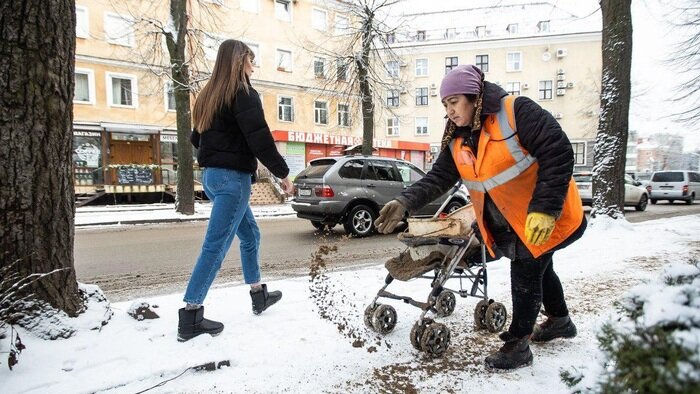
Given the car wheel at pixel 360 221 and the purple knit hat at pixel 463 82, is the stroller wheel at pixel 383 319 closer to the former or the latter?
the purple knit hat at pixel 463 82

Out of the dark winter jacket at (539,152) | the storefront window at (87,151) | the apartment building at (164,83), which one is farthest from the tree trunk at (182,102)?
the dark winter jacket at (539,152)

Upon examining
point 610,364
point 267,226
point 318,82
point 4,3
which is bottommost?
point 267,226

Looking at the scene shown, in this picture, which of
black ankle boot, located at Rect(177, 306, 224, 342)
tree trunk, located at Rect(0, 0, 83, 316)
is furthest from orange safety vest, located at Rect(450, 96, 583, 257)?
tree trunk, located at Rect(0, 0, 83, 316)

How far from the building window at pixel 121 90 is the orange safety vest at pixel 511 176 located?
2558 cm

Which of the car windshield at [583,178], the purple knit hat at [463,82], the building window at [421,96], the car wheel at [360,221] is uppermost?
the building window at [421,96]

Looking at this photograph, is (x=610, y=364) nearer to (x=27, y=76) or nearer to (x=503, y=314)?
(x=503, y=314)

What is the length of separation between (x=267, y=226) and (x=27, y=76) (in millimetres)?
9662

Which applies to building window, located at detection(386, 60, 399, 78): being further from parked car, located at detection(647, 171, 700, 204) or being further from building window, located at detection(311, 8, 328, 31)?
parked car, located at detection(647, 171, 700, 204)

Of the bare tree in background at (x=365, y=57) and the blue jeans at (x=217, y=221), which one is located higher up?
the bare tree in background at (x=365, y=57)

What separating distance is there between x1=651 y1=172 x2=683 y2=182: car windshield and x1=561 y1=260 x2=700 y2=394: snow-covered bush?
2632 centimetres

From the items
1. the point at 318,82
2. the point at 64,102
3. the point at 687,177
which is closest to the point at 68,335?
the point at 64,102

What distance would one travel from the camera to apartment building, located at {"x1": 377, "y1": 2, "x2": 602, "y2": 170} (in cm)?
4241

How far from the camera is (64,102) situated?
2.80 metres

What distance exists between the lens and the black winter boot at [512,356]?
2631 millimetres
